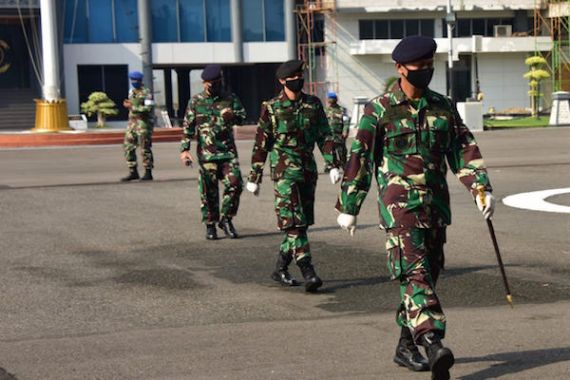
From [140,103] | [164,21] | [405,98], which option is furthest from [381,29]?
[405,98]

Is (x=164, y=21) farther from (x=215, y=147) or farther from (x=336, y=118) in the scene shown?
(x=215, y=147)

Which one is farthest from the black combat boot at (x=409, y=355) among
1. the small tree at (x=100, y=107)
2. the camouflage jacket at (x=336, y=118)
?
the small tree at (x=100, y=107)

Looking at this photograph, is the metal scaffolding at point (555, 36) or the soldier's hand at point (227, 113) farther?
the metal scaffolding at point (555, 36)

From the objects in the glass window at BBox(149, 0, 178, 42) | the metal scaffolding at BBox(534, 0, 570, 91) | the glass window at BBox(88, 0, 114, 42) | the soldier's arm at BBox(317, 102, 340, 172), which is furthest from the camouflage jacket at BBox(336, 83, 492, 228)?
the metal scaffolding at BBox(534, 0, 570, 91)

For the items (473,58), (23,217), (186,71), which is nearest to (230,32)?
(186,71)

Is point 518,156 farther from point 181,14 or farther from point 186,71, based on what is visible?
point 186,71

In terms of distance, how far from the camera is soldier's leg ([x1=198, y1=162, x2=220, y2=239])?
43.4ft

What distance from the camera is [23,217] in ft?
52.0

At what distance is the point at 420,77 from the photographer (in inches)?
263

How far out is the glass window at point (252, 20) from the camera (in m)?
59.0

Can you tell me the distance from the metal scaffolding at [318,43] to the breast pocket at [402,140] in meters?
54.2

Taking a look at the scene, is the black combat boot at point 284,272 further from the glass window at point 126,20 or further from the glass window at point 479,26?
the glass window at point 479,26

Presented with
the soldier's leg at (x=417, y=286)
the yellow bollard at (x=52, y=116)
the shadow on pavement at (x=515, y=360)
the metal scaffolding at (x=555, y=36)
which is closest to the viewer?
the soldier's leg at (x=417, y=286)

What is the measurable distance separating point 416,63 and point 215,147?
668 cm
